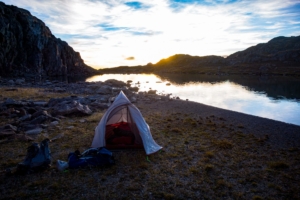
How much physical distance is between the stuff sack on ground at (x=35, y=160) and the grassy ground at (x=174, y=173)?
0.25 metres

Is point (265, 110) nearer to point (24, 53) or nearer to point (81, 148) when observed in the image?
point (81, 148)

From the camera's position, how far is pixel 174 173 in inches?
324

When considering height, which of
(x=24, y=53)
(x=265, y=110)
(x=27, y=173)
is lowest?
(x=265, y=110)

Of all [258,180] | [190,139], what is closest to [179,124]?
[190,139]

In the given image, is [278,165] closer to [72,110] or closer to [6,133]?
[6,133]

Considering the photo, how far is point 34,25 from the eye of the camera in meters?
88.2

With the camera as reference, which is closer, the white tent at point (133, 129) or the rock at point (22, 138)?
the white tent at point (133, 129)

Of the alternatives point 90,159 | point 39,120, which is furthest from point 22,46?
point 90,159

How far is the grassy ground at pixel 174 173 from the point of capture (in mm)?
6844

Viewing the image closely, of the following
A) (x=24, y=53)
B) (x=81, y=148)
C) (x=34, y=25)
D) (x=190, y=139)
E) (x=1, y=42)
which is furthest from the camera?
(x=34, y=25)

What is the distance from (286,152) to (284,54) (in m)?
175

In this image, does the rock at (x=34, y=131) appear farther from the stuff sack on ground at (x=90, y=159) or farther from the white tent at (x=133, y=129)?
the stuff sack on ground at (x=90, y=159)

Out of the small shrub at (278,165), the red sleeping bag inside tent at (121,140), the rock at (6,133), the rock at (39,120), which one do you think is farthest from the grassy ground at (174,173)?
the rock at (39,120)

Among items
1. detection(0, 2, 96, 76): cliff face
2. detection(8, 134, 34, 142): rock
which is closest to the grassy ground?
detection(8, 134, 34, 142): rock
